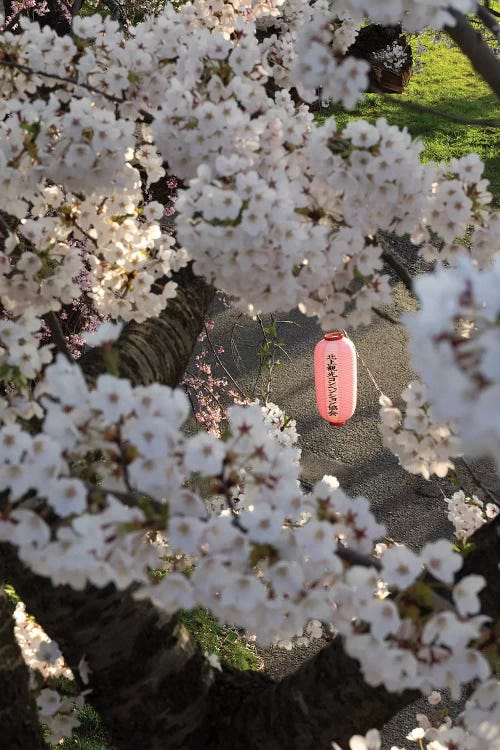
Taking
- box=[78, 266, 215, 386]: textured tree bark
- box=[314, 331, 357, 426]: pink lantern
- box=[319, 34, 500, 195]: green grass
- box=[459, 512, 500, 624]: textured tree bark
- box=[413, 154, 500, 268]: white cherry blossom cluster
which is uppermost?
box=[413, 154, 500, 268]: white cherry blossom cluster

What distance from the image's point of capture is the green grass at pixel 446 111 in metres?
11.9

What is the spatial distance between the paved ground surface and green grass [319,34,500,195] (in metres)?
3.21

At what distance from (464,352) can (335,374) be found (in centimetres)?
428

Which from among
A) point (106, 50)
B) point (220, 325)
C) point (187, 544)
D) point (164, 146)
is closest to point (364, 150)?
point (164, 146)

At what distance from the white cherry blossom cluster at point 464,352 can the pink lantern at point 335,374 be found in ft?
13.4

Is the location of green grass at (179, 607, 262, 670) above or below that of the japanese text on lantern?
below

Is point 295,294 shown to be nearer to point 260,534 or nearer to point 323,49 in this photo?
point 323,49

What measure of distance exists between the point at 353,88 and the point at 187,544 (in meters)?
1.25

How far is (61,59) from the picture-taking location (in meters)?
2.41

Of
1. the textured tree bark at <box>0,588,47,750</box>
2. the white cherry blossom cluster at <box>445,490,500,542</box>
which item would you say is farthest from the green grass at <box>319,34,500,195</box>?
the textured tree bark at <box>0,588,47,750</box>

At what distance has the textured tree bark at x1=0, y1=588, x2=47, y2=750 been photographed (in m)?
2.07

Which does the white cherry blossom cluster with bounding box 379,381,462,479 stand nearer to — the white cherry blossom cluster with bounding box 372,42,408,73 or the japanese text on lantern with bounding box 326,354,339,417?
the japanese text on lantern with bounding box 326,354,339,417

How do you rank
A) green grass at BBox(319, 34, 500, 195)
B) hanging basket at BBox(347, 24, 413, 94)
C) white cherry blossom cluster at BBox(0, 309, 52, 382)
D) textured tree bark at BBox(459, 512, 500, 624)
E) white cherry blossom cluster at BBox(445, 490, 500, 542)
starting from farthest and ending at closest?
hanging basket at BBox(347, 24, 413, 94) → green grass at BBox(319, 34, 500, 195) → white cherry blossom cluster at BBox(445, 490, 500, 542) → textured tree bark at BBox(459, 512, 500, 624) → white cherry blossom cluster at BBox(0, 309, 52, 382)

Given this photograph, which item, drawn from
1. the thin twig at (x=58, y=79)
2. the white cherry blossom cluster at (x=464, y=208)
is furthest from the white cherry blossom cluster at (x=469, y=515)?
the thin twig at (x=58, y=79)
